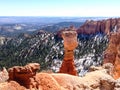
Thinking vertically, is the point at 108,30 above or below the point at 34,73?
below

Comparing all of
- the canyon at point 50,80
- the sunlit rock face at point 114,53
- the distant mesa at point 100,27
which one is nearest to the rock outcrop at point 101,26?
the distant mesa at point 100,27

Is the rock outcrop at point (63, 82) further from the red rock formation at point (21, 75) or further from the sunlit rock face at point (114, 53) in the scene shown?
the sunlit rock face at point (114, 53)

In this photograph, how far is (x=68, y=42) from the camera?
36.5 meters

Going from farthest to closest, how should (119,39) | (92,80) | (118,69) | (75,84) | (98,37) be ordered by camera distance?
(98,37) → (119,39) → (118,69) → (92,80) → (75,84)

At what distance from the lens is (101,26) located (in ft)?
441

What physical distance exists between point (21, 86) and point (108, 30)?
113716mm

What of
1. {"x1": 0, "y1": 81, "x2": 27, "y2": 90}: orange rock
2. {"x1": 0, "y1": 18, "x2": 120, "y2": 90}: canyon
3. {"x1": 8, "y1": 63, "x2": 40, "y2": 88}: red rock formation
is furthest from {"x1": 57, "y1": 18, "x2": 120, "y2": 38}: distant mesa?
{"x1": 0, "y1": 81, "x2": 27, "y2": 90}: orange rock

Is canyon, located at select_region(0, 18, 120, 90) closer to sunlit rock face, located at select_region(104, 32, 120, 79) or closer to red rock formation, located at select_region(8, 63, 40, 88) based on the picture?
red rock formation, located at select_region(8, 63, 40, 88)

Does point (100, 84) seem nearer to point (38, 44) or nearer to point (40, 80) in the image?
point (40, 80)

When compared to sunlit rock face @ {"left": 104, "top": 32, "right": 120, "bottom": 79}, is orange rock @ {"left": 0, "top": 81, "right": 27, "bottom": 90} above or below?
above

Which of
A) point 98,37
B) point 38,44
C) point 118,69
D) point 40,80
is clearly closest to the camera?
point 40,80

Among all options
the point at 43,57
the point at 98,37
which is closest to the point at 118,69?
the point at 43,57

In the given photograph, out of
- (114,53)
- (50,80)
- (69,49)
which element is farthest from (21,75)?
(114,53)

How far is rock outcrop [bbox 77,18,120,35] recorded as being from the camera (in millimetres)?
124875
